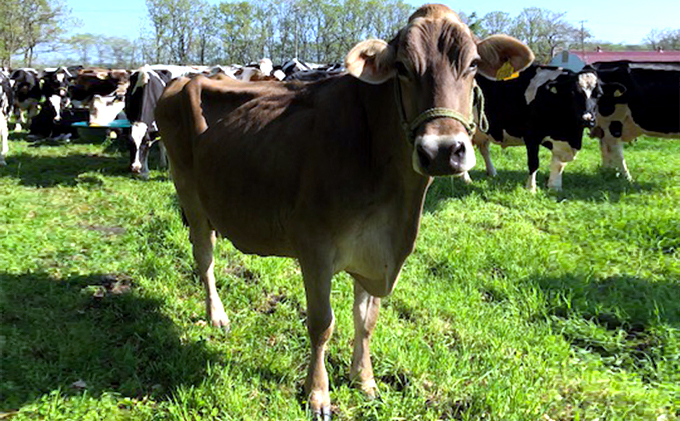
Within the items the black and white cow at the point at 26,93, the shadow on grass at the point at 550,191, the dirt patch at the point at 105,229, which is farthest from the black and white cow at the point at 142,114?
the black and white cow at the point at 26,93

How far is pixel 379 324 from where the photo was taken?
373 centimetres

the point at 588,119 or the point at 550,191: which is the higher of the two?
the point at 588,119

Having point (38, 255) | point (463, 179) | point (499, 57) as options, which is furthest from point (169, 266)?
point (463, 179)

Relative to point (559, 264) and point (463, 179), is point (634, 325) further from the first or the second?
point (463, 179)

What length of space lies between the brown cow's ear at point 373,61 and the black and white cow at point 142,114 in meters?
7.35

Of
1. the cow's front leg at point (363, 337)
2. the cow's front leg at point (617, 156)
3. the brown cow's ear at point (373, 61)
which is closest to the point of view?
the brown cow's ear at point (373, 61)

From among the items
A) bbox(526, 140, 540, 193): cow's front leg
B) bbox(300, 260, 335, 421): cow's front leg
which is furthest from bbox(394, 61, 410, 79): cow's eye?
bbox(526, 140, 540, 193): cow's front leg

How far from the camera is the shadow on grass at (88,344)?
3068 millimetres

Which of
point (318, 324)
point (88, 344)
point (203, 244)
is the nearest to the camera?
point (318, 324)

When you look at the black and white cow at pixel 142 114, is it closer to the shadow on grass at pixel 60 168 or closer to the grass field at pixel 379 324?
the shadow on grass at pixel 60 168

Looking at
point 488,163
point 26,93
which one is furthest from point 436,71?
point 26,93

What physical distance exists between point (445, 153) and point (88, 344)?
8.96 ft

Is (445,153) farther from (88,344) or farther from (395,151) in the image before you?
(88,344)

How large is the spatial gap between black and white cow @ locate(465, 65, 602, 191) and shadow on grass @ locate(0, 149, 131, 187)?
249 inches
